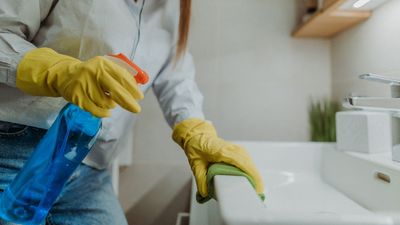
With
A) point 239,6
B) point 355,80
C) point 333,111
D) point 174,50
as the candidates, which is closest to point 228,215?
point 174,50

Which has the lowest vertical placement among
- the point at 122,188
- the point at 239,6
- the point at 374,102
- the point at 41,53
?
the point at 122,188

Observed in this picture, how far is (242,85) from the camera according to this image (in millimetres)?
1177

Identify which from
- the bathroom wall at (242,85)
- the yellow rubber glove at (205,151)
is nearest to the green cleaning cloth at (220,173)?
the yellow rubber glove at (205,151)

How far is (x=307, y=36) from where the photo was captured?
116 cm

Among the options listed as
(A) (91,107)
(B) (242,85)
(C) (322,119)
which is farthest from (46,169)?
(C) (322,119)

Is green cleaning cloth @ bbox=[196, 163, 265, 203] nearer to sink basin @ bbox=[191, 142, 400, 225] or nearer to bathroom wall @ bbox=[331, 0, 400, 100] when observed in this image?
Result: sink basin @ bbox=[191, 142, 400, 225]

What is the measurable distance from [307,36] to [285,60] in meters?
0.14

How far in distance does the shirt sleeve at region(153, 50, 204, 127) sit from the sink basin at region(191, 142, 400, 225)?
0.94 ft

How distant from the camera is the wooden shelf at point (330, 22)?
0.88m

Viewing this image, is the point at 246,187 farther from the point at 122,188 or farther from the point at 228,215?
the point at 122,188

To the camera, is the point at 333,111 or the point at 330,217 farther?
the point at 333,111

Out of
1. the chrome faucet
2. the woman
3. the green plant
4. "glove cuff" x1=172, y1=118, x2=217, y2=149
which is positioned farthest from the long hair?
the green plant

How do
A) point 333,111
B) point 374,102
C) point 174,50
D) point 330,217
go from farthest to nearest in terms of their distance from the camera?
point 333,111, point 174,50, point 374,102, point 330,217

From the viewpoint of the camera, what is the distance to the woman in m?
0.45
